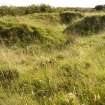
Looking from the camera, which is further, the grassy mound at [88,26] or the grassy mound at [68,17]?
the grassy mound at [68,17]

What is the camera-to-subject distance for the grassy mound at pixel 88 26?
59.6 feet

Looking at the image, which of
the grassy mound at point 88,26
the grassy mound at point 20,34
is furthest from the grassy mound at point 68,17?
the grassy mound at point 20,34

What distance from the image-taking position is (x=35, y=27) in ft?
55.7

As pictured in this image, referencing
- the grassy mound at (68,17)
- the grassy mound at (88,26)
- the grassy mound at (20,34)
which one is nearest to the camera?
the grassy mound at (20,34)

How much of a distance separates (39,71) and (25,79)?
285 millimetres

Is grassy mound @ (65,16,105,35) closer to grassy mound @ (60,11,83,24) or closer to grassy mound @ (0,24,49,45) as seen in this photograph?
grassy mound @ (0,24,49,45)

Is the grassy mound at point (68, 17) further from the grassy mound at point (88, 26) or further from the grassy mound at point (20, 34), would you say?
the grassy mound at point (20, 34)

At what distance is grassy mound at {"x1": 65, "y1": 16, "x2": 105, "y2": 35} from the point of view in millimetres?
18156

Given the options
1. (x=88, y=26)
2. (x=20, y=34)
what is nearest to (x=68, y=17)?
(x=88, y=26)

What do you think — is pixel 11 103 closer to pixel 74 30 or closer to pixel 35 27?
pixel 35 27

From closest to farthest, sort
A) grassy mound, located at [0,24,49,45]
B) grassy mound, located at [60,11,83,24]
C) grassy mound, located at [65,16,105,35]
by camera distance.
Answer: grassy mound, located at [0,24,49,45], grassy mound, located at [65,16,105,35], grassy mound, located at [60,11,83,24]

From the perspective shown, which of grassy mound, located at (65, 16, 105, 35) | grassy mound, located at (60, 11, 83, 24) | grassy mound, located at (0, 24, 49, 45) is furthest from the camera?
grassy mound, located at (60, 11, 83, 24)

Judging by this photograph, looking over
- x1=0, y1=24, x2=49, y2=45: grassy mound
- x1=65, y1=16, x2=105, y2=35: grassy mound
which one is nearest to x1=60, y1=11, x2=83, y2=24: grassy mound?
x1=65, y1=16, x2=105, y2=35: grassy mound

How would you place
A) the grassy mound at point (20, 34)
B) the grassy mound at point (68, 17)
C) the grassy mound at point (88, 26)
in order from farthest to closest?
the grassy mound at point (68, 17) < the grassy mound at point (88, 26) < the grassy mound at point (20, 34)
